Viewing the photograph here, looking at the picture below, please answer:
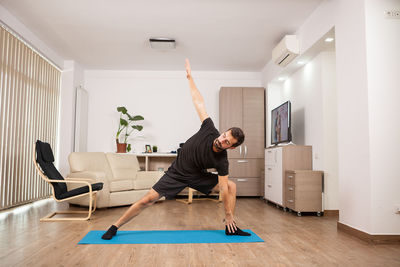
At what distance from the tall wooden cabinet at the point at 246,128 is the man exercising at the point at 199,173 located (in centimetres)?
346

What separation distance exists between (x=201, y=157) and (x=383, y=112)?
6.00 ft

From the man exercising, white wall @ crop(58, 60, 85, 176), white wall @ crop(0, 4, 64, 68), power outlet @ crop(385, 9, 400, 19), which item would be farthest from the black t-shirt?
white wall @ crop(58, 60, 85, 176)

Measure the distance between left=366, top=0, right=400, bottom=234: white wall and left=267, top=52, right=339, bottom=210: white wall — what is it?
153 centimetres

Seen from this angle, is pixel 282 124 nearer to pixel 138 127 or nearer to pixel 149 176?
pixel 149 176

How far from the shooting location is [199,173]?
2971 millimetres

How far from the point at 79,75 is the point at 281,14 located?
459 cm

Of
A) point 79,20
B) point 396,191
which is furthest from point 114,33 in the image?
point 396,191

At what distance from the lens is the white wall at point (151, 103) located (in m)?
7.02

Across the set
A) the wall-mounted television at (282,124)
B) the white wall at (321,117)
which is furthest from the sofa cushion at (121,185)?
the white wall at (321,117)

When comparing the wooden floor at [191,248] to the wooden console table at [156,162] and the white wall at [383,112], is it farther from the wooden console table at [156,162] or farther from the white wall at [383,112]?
the wooden console table at [156,162]

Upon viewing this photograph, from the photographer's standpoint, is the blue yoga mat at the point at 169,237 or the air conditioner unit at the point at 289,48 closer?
the blue yoga mat at the point at 169,237

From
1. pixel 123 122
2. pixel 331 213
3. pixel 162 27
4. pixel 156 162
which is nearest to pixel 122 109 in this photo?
pixel 123 122

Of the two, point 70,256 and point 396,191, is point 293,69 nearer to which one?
point 396,191

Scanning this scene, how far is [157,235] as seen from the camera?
2.93 meters
